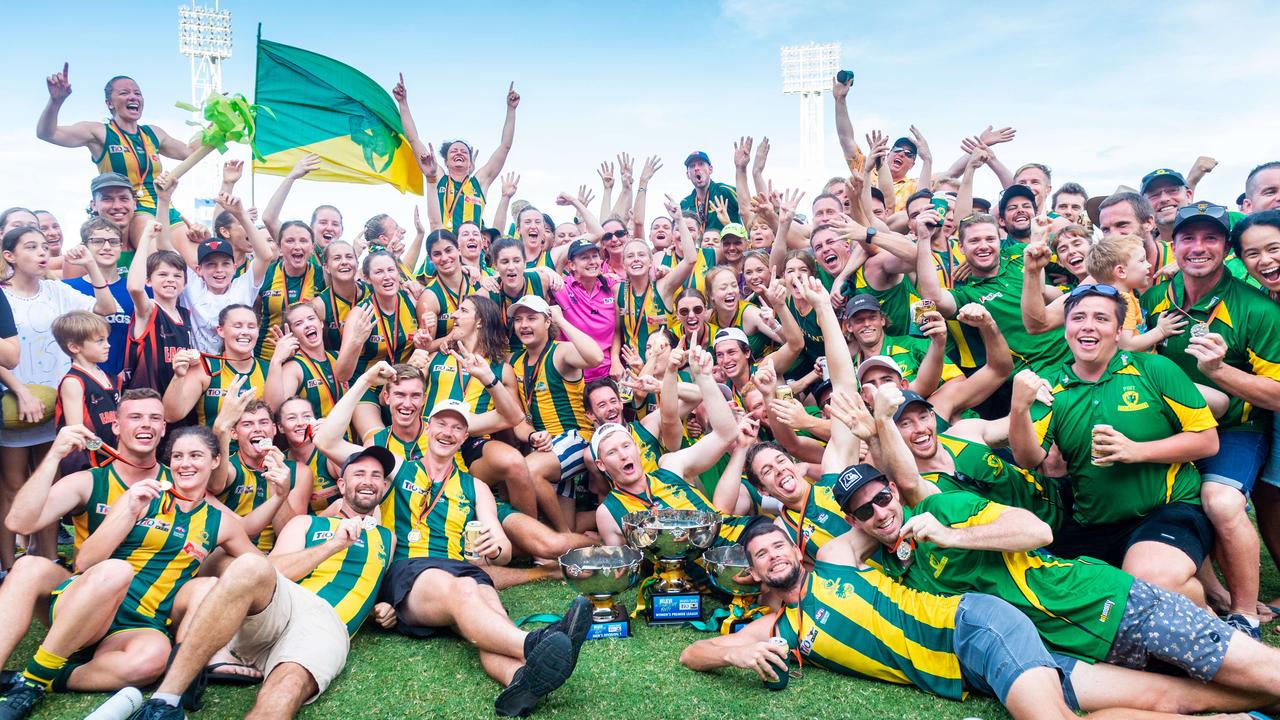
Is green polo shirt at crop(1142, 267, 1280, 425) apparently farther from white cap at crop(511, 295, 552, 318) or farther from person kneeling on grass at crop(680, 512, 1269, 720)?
white cap at crop(511, 295, 552, 318)

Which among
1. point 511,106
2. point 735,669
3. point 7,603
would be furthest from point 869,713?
point 511,106

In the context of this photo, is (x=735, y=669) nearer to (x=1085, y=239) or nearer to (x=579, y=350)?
(x=579, y=350)

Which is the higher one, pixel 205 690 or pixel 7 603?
pixel 7 603

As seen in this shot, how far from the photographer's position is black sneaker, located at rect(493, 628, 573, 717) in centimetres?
393

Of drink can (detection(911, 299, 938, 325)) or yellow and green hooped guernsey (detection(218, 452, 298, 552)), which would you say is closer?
yellow and green hooped guernsey (detection(218, 452, 298, 552))

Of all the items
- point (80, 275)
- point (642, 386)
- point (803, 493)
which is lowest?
point (803, 493)

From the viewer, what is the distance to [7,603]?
428cm

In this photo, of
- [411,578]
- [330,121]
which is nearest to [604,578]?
[411,578]

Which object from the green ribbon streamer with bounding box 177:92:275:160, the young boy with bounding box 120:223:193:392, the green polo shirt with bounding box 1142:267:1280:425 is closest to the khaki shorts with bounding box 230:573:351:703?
the young boy with bounding box 120:223:193:392

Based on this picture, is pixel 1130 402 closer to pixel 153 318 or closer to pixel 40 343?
pixel 153 318

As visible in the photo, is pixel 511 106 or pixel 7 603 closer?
pixel 7 603

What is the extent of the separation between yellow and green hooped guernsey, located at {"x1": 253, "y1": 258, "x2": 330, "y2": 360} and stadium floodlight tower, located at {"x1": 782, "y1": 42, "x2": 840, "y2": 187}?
4163cm

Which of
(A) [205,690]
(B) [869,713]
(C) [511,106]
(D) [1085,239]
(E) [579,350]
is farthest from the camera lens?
(C) [511,106]

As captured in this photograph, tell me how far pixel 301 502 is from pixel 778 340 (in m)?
4.27
